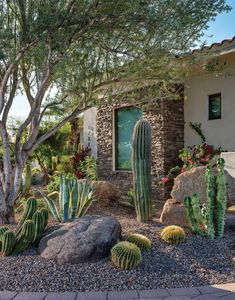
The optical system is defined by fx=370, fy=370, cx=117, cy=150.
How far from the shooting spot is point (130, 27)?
6.12 m

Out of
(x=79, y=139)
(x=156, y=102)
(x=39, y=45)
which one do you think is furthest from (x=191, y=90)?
(x=79, y=139)

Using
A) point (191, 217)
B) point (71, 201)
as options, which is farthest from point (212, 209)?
point (71, 201)

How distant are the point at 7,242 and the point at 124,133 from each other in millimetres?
7830

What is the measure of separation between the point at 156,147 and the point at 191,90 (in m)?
1.86

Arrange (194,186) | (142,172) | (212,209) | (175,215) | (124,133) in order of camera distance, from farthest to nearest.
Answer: (124,133) < (194,186) < (142,172) < (175,215) < (212,209)

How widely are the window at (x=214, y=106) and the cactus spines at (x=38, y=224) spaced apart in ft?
20.1

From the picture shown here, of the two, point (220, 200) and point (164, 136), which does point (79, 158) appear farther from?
point (220, 200)

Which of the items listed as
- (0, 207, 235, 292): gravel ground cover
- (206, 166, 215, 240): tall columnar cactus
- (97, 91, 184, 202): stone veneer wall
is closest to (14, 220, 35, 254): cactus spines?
(0, 207, 235, 292): gravel ground cover

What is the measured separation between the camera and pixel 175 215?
20.4 ft

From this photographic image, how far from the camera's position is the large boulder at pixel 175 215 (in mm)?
6125

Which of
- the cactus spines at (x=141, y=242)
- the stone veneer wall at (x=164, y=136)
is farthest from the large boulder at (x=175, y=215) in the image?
the stone veneer wall at (x=164, y=136)

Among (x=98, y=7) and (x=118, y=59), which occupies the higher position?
(x=98, y=7)

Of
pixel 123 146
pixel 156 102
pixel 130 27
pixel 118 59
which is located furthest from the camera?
pixel 123 146

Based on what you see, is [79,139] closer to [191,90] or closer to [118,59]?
[191,90]
